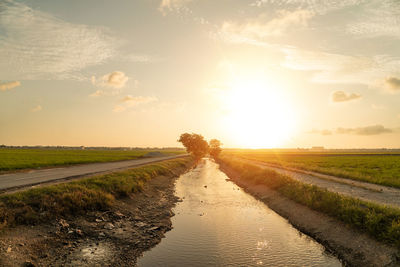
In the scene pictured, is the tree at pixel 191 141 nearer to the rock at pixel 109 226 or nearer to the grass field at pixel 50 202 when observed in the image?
the grass field at pixel 50 202

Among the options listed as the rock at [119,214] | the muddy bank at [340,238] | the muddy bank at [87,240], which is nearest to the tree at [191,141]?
the muddy bank at [340,238]

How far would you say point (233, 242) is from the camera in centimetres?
1390

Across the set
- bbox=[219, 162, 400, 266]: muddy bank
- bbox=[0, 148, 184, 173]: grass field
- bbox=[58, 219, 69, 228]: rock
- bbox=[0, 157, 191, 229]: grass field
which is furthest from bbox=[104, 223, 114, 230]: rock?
bbox=[0, 148, 184, 173]: grass field

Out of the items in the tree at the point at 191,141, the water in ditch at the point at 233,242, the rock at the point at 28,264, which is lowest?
the water in ditch at the point at 233,242

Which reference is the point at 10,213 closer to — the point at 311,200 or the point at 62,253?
the point at 62,253

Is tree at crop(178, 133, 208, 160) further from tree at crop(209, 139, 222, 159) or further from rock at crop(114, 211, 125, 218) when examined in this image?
rock at crop(114, 211, 125, 218)

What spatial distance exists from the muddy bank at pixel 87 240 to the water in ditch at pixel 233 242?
104cm

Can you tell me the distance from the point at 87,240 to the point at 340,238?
14.1 metres

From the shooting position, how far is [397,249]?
10.2 metres

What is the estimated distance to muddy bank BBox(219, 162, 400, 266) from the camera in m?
10.4

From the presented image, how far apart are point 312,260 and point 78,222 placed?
12.9 m

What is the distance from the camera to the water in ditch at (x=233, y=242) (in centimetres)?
1152

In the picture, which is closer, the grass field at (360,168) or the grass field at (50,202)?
the grass field at (50,202)

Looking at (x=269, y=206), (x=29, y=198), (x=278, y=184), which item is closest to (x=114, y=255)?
(x=29, y=198)
